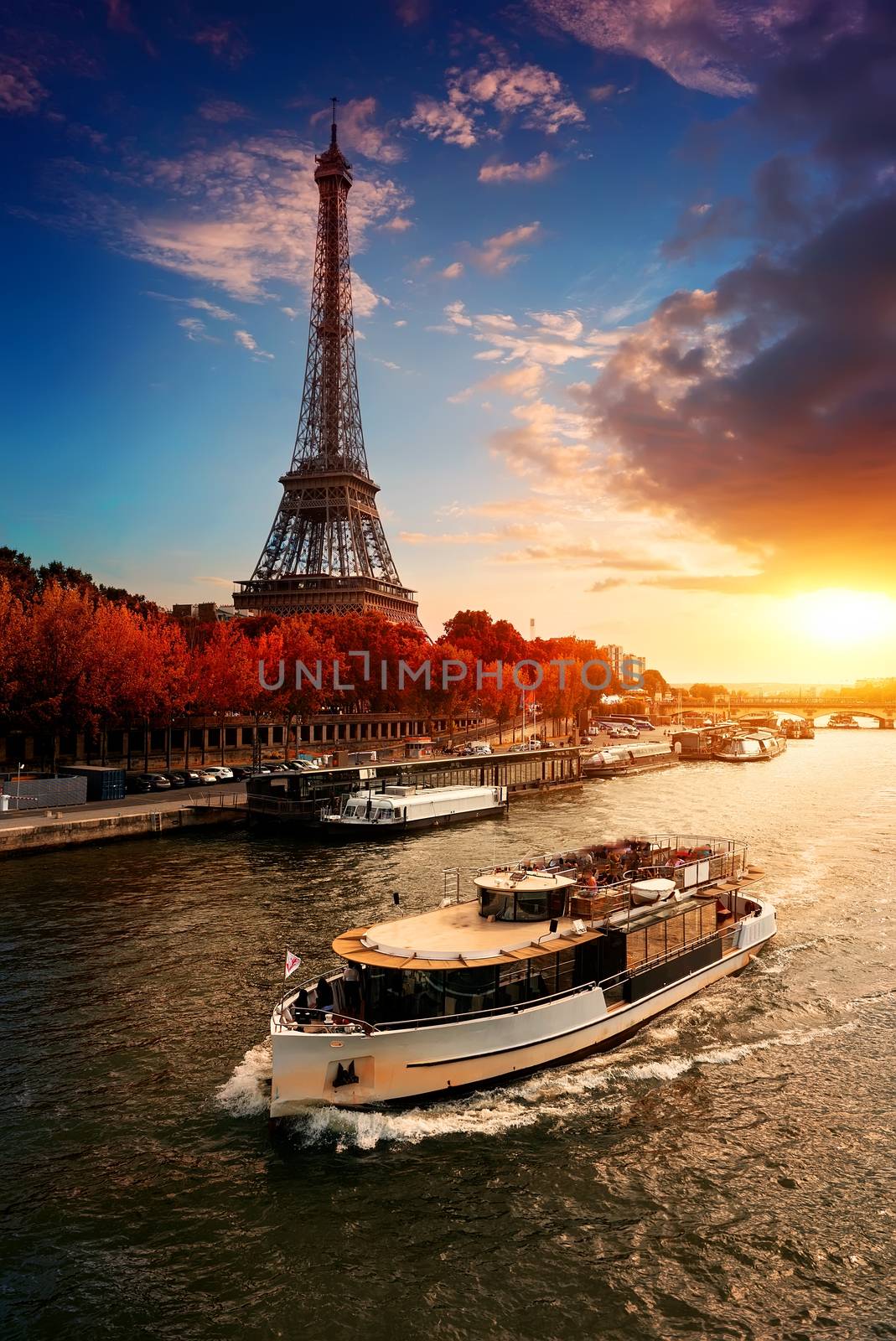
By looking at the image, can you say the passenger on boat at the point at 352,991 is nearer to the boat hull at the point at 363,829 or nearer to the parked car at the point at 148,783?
the boat hull at the point at 363,829

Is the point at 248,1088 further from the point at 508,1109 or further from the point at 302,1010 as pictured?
the point at 508,1109

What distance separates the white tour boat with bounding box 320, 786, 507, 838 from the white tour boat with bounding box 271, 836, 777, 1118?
30904 mm

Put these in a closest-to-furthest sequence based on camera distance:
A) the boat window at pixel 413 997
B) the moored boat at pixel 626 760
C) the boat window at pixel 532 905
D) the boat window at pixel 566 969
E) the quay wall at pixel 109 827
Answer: the boat window at pixel 413 997 < the boat window at pixel 566 969 < the boat window at pixel 532 905 < the quay wall at pixel 109 827 < the moored boat at pixel 626 760

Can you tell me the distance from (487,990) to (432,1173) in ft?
15.1

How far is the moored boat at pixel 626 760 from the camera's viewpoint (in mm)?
113625

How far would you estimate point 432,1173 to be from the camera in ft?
62.6

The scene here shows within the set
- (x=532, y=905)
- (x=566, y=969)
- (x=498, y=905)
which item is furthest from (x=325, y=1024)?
(x=532, y=905)

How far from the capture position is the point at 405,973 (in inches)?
868

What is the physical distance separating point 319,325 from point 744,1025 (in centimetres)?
17856

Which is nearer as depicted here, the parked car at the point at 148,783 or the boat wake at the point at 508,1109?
the boat wake at the point at 508,1109

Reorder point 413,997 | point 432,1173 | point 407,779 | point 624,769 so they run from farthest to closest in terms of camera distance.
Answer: point 624,769 → point 407,779 → point 413,997 → point 432,1173

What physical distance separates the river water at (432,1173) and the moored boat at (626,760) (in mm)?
79107

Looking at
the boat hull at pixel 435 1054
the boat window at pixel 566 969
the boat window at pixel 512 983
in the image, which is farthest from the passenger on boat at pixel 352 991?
the boat window at pixel 566 969

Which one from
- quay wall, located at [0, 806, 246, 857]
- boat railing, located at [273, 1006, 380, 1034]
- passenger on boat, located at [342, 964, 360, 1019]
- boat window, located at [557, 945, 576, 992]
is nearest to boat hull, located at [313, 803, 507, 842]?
quay wall, located at [0, 806, 246, 857]
